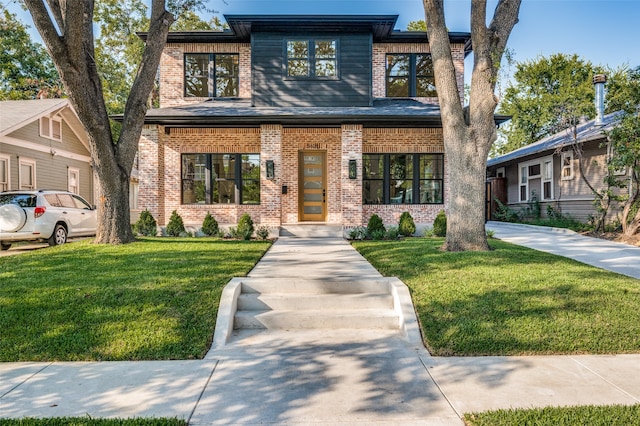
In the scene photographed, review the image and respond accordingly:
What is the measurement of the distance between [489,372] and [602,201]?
1119 cm

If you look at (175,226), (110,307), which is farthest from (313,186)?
(110,307)

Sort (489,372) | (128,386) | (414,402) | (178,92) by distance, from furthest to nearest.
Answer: (178,92)
(489,372)
(128,386)
(414,402)

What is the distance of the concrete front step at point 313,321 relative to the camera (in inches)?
179

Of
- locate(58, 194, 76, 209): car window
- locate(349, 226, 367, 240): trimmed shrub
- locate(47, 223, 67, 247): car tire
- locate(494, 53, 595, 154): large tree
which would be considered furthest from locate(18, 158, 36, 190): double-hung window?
locate(494, 53, 595, 154): large tree

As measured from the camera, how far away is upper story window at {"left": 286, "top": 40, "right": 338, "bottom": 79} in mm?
12414

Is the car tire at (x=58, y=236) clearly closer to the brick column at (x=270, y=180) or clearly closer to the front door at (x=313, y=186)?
the brick column at (x=270, y=180)

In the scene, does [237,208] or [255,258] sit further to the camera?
[237,208]

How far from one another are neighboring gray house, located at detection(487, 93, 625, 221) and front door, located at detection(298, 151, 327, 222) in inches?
320

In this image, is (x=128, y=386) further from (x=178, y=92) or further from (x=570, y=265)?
(x=178, y=92)

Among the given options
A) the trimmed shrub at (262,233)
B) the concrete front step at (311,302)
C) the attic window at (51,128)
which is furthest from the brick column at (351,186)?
the attic window at (51,128)

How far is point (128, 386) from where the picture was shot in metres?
3.15

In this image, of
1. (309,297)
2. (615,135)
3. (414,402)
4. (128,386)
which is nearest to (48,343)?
(128,386)

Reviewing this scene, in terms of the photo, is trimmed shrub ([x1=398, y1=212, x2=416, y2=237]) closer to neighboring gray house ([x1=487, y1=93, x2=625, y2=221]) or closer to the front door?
the front door

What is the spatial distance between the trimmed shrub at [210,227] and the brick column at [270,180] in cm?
136
